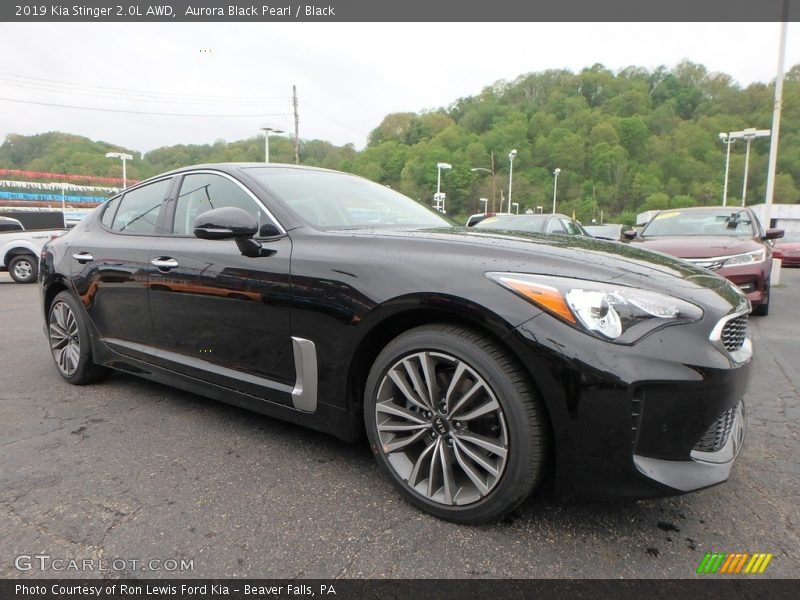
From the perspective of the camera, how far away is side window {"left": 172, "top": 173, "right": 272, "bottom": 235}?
2.79 m

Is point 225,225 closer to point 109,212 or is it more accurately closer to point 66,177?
point 109,212

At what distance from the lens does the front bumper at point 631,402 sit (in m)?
1.67

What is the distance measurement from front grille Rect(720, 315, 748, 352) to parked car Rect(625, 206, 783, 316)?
4.20 meters

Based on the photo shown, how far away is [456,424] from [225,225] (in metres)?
1.35

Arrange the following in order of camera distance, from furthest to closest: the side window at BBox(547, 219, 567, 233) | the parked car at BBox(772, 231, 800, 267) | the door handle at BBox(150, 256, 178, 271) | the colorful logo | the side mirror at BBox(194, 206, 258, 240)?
the parked car at BBox(772, 231, 800, 267), the side window at BBox(547, 219, 567, 233), the door handle at BBox(150, 256, 178, 271), the side mirror at BBox(194, 206, 258, 240), the colorful logo

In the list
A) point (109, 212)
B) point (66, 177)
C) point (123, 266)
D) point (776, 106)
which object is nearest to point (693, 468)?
point (123, 266)

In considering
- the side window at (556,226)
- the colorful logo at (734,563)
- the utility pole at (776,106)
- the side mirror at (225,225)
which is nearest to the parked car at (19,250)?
the side window at (556,226)

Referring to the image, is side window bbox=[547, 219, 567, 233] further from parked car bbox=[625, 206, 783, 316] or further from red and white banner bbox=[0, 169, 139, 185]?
red and white banner bbox=[0, 169, 139, 185]

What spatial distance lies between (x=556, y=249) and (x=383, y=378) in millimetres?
857

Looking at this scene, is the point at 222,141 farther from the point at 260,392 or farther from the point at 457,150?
the point at 260,392

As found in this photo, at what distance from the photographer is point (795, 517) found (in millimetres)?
2074

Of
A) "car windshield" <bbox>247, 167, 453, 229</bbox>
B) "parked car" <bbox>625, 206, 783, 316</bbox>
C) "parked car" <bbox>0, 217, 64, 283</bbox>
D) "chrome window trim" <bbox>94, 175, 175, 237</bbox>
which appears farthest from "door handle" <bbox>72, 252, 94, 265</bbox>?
"parked car" <bbox>0, 217, 64, 283</bbox>

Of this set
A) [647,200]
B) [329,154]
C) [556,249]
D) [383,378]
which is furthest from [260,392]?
[647,200]
